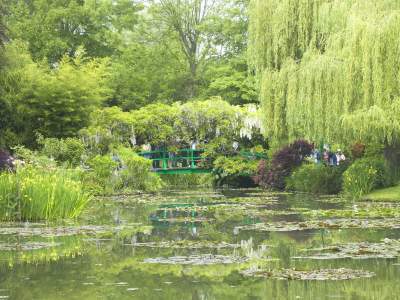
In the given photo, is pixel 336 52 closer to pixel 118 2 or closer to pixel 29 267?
pixel 29 267

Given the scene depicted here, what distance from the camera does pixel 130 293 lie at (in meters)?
7.84

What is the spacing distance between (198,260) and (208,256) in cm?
40

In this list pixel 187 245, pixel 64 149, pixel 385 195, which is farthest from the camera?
pixel 64 149

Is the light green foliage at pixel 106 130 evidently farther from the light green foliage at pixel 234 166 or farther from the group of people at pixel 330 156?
the group of people at pixel 330 156

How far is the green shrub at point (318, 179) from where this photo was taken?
26.6 meters

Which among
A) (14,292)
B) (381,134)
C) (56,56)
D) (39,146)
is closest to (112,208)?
(381,134)

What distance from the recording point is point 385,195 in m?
22.5

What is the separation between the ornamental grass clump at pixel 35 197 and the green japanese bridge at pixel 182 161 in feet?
68.8

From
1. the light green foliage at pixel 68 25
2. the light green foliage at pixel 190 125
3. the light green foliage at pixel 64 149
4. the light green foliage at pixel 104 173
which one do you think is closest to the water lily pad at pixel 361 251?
the light green foliage at pixel 104 173

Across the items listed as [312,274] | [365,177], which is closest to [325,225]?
[312,274]

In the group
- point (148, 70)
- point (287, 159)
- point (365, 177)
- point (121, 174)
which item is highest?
point (148, 70)

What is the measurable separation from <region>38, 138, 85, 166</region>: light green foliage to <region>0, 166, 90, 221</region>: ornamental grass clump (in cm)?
1142

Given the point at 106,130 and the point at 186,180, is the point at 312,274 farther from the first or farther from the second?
the point at 186,180

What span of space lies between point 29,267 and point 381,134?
1396cm
